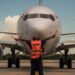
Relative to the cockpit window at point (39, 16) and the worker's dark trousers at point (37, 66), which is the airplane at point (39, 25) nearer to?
the cockpit window at point (39, 16)

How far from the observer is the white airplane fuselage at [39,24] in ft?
72.3

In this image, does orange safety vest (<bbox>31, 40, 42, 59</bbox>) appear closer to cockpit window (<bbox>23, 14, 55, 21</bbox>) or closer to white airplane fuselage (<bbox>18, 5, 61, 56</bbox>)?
white airplane fuselage (<bbox>18, 5, 61, 56</bbox>)

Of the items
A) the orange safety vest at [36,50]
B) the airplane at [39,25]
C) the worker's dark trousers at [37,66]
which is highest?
the airplane at [39,25]

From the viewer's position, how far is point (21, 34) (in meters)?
24.6

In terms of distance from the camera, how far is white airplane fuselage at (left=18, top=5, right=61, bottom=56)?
2202cm

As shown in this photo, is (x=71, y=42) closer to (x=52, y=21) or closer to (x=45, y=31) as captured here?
(x=52, y=21)

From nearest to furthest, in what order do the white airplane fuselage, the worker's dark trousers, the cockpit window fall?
the worker's dark trousers < the white airplane fuselage < the cockpit window

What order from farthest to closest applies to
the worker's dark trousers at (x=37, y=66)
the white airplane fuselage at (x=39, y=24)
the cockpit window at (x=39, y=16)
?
1. the cockpit window at (x=39, y=16)
2. the white airplane fuselage at (x=39, y=24)
3. the worker's dark trousers at (x=37, y=66)

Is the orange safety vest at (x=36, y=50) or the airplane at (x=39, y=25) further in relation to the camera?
the airplane at (x=39, y=25)

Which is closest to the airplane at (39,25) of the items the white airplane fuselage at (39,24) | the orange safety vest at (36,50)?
the white airplane fuselage at (39,24)

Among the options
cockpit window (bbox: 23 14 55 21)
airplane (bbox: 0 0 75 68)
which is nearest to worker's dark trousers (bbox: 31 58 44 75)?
airplane (bbox: 0 0 75 68)

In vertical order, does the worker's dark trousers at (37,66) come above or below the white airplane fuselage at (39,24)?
below

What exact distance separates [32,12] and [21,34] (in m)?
1.81

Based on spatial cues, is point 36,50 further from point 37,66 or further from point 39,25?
point 39,25
